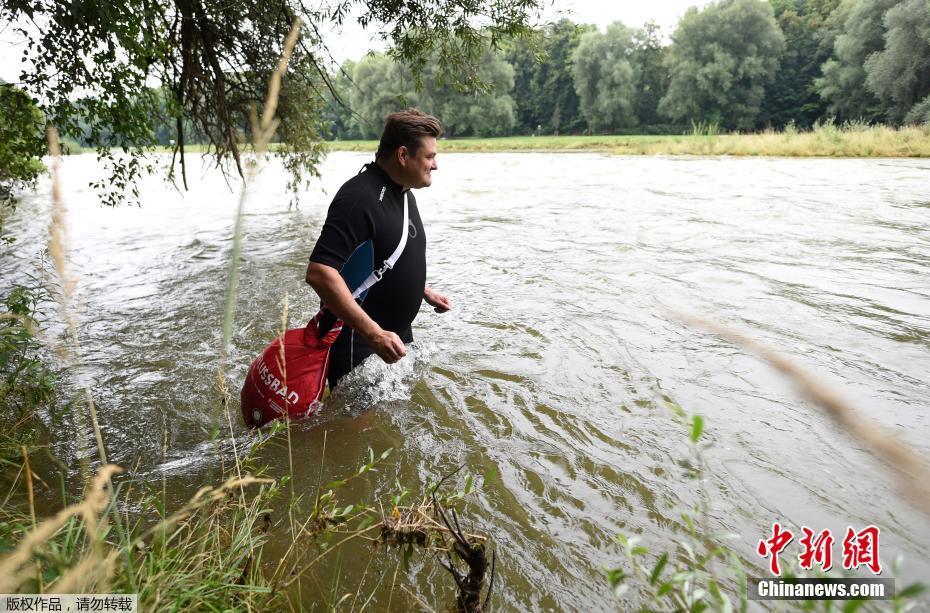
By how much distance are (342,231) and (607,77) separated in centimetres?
7886

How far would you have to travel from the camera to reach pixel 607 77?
7438 centimetres

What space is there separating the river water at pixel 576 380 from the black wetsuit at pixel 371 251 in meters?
0.37

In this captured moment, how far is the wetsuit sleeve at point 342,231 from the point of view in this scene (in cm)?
336

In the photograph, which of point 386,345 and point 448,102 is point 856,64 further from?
point 386,345

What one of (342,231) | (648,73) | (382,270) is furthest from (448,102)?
(342,231)

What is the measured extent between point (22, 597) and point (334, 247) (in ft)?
7.16

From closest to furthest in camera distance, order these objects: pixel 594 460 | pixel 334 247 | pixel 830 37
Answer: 1. pixel 334 247
2. pixel 594 460
3. pixel 830 37

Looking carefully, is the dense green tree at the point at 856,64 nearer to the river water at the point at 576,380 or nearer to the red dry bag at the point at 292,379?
the river water at the point at 576,380

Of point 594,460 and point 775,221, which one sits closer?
point 594,460

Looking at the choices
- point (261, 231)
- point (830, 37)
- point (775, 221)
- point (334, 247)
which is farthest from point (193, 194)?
point (830, 37)

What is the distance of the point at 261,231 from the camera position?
A: 13039 millimetres

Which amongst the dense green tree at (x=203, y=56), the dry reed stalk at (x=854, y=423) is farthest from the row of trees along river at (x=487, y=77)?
the dry reed stalk at (x=854, y=423)

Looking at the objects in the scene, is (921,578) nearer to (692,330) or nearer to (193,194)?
(692,330)

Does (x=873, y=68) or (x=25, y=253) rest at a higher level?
(x=873, y=68)
